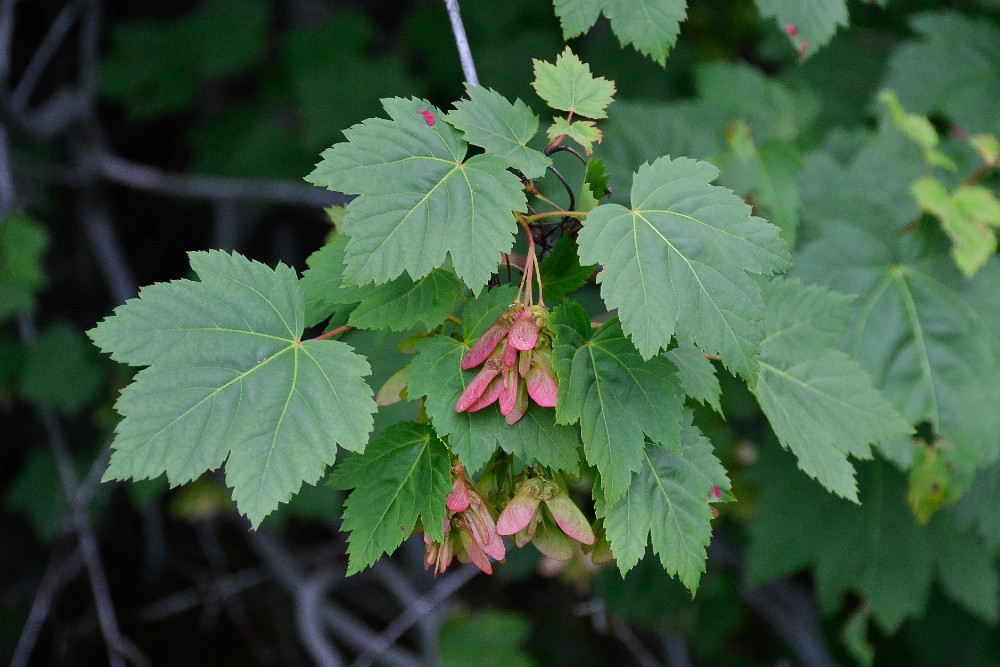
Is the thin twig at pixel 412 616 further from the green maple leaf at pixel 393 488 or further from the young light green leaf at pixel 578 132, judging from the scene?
the young light green leaf at pixel 578 132

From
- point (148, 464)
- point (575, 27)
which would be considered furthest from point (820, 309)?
point (148, 464)

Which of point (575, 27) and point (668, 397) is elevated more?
point (575, 27)

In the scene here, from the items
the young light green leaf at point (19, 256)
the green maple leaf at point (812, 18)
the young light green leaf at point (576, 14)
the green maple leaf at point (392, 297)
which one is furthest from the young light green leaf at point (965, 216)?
the young light green leaf at point (19, 256)

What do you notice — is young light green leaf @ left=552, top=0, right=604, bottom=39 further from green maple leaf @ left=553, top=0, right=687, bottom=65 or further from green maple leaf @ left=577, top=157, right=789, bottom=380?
green maple leaf @ left=577, top=157, right=789, bottom=380

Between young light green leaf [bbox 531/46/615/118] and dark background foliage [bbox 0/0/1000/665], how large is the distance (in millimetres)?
1237

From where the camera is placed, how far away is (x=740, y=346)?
1.28 meters

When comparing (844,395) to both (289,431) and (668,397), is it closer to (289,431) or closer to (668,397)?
(668,397)

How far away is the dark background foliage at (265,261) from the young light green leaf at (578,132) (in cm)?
131

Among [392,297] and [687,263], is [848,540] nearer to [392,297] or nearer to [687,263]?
[687,263]

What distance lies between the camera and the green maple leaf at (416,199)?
1.27 metres

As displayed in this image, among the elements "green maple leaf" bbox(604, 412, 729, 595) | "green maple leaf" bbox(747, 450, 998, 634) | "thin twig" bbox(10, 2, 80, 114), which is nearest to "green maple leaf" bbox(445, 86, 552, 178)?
"green maple leaf" bbox(604, 412, 729, 595)

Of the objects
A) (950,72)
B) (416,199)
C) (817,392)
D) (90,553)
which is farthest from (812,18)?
(90,553)

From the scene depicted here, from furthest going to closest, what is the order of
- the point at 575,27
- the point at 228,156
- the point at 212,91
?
the point at 212,91 → the point at 228,156 → the point at 575,27

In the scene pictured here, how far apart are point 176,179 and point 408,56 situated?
1318mm
